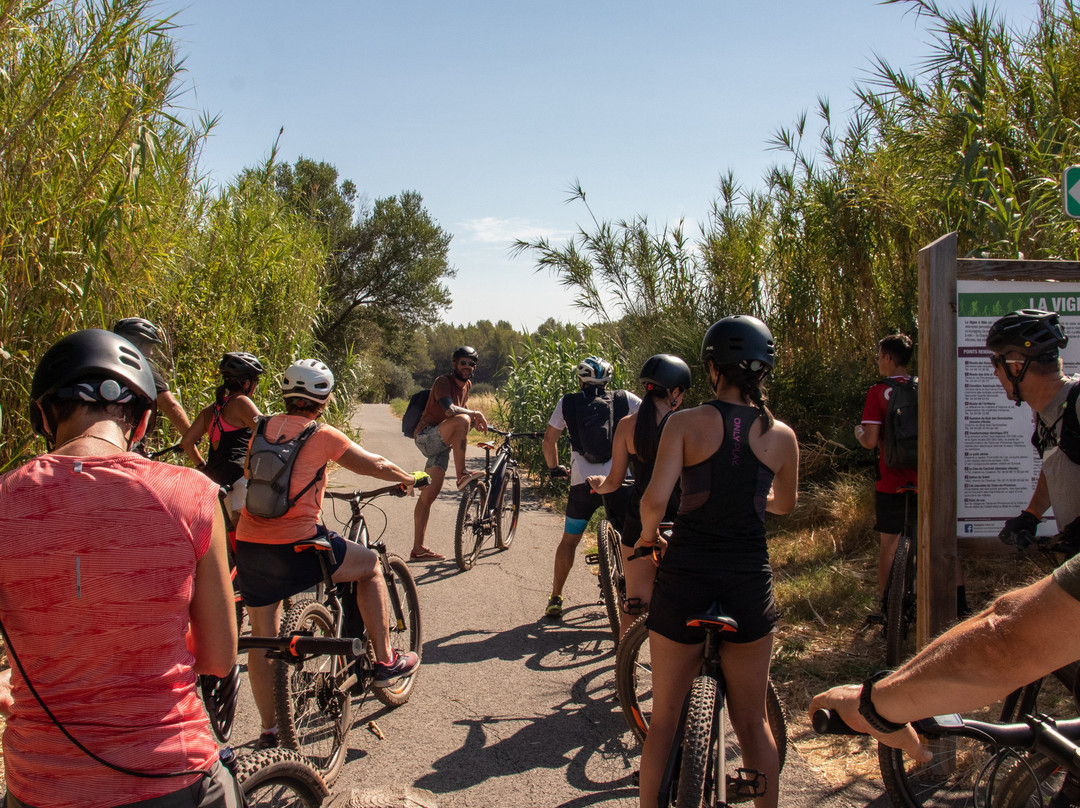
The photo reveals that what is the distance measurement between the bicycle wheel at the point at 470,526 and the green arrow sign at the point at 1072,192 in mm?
5075

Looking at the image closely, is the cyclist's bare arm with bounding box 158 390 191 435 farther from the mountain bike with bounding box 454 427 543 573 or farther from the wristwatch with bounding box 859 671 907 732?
the wristwatch with bounding box 859 671 907 732

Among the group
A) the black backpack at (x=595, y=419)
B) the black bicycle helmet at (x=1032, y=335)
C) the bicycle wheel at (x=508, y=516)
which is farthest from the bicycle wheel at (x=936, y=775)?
the bicycle wheel at (x=508, y=516)

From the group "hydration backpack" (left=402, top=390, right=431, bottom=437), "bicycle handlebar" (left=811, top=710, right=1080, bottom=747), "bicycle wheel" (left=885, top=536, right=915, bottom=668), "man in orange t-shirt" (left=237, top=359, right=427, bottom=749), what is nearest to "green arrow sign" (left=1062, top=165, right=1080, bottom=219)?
"bicycle wheel" (left=885, top=536, right=915, bottom=668)

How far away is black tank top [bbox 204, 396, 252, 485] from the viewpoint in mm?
5215

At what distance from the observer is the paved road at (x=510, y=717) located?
3.60 meters

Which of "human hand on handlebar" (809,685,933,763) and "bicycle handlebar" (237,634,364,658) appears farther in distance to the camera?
"bicycle handlebar" (237,634,364,658)

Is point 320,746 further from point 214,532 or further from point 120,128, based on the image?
point 120,128

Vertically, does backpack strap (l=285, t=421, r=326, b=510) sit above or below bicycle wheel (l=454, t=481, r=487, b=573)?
above

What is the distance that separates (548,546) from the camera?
861 cm

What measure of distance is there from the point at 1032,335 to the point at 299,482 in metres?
3.12

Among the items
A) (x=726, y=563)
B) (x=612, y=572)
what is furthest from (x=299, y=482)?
(x=612, y=572)

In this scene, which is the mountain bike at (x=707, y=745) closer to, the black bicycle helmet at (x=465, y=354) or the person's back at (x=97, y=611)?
the person's back at (x=97, y=611)

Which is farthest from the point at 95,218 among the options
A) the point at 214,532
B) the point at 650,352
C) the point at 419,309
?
the point at 419,309

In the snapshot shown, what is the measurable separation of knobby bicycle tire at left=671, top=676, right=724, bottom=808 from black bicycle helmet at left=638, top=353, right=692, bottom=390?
1.79 meters
